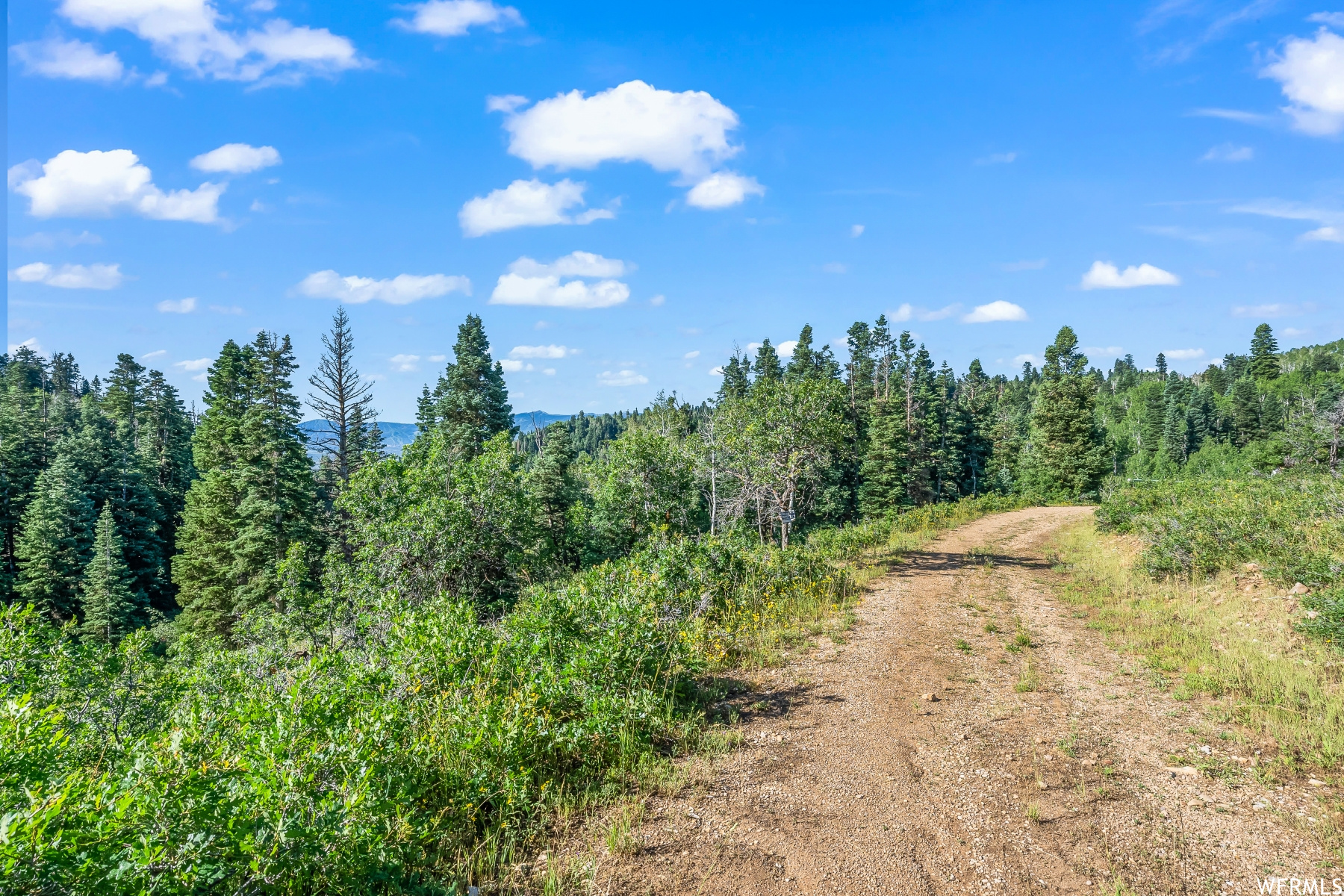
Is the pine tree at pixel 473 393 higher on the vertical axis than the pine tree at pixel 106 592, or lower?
higher

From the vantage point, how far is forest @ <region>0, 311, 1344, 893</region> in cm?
341

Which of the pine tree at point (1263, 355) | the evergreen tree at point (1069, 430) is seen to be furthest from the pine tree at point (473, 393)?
the pine tree at point (1263, 355)

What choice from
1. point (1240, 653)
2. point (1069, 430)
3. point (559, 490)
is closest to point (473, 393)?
point (559, 490)

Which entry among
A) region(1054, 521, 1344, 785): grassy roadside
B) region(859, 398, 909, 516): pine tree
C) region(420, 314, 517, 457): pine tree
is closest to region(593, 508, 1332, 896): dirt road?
region(1054, 521, 1344, 785): grassy roadside

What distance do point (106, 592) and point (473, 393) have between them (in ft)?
68.8

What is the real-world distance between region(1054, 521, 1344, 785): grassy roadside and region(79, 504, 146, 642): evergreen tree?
40.5 meters

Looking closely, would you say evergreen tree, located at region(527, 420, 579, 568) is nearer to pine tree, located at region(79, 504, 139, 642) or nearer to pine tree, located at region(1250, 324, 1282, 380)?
pine tree, located at region(79, 504, 139, 642)

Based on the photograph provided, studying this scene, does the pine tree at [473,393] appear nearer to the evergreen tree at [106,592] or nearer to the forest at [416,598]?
the forest at [416,598]

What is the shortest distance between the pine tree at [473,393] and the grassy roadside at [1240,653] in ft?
94.2

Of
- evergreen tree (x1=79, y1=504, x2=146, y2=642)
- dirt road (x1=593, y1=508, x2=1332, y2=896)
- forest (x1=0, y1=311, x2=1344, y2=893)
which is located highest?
forest (x1=0, y1=311, x2=1344, y2=893)

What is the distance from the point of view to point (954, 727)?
6672 millimetres

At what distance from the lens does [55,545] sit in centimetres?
3381

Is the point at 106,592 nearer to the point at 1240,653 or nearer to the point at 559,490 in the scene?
the point at 559,490

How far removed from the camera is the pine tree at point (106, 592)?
31.5m
